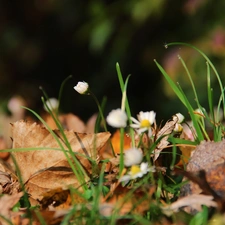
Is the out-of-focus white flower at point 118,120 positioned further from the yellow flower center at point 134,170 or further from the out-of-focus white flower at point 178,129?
the out-of-focus white flower at point 178,129

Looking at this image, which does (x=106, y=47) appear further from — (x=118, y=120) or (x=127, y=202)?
(x=127, y=202)

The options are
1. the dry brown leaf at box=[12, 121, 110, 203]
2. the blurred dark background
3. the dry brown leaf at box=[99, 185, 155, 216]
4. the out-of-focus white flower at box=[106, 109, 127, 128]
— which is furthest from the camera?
the blurred dark background

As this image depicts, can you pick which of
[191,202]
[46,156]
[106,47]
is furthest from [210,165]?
[106,47]

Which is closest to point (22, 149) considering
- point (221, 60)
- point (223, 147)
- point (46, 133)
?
point (46, 133)

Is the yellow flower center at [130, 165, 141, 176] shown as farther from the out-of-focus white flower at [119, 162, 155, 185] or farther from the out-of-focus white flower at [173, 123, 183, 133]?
the out-of-focus white flower at [173, 123, 183, 133]

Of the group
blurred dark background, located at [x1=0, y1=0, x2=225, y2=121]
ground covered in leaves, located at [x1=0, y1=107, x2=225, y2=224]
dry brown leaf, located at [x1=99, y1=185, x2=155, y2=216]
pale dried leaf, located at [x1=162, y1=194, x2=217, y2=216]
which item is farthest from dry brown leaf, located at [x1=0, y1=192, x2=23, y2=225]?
blurred dark background, located at [x1=0, y1=0, x2=225, y2=121]

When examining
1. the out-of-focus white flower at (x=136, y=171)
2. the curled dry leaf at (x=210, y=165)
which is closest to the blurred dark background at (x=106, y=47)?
the curled dry leaf at (x=210, y=165)
